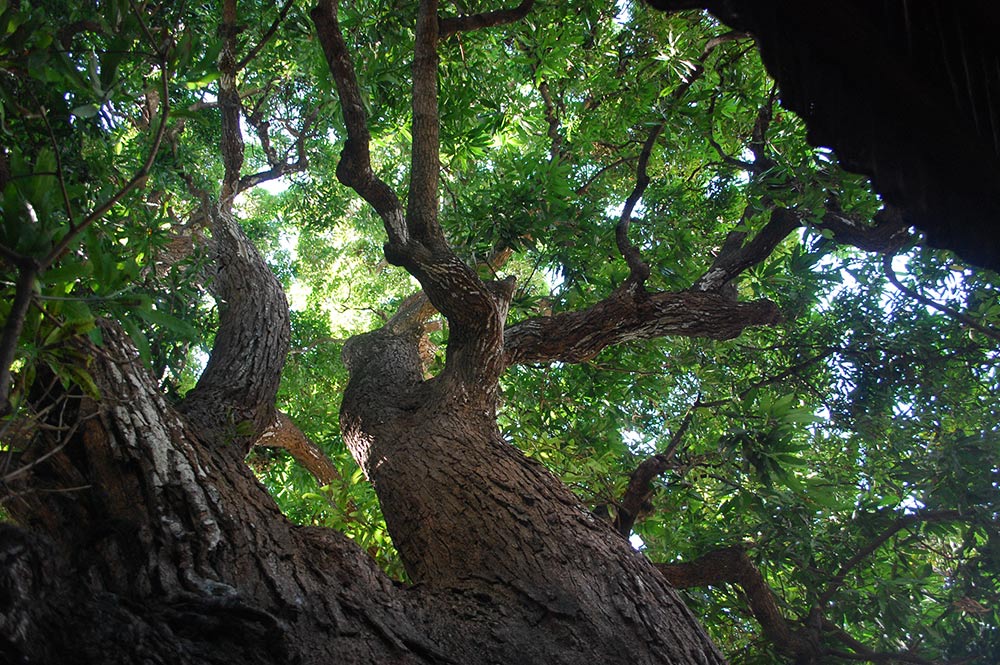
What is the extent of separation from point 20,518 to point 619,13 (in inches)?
201

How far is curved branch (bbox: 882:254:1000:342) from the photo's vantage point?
4105mm

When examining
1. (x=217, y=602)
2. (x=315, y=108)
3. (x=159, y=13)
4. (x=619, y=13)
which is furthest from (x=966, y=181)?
(x=315, y=108)

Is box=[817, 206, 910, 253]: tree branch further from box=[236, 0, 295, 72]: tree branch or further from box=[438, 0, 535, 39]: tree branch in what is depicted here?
box=[236, 0, 295, 72]: tree branch

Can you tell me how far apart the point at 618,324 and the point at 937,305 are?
7.72 feet

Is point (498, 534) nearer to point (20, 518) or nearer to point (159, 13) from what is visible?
point (20, 518)

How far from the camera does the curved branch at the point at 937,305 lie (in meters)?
4.11

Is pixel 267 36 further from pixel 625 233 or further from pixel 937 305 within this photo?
pixel 937 305

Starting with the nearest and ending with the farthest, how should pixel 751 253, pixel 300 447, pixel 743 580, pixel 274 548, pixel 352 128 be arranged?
pixel 274 548 < pixel 352 128 < pixel 743 580 < pixel 751 253 < pixel 300 447

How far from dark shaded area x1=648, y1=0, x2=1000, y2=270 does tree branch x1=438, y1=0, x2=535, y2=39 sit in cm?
328

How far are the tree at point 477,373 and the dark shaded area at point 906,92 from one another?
1.18 metres

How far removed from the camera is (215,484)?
1958 millimetres

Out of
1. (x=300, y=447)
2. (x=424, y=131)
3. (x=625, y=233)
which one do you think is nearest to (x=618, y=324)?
(x=625, y=233)

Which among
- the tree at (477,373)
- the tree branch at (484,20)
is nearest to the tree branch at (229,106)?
the tree at (477,373)

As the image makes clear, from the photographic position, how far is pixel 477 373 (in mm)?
3311
